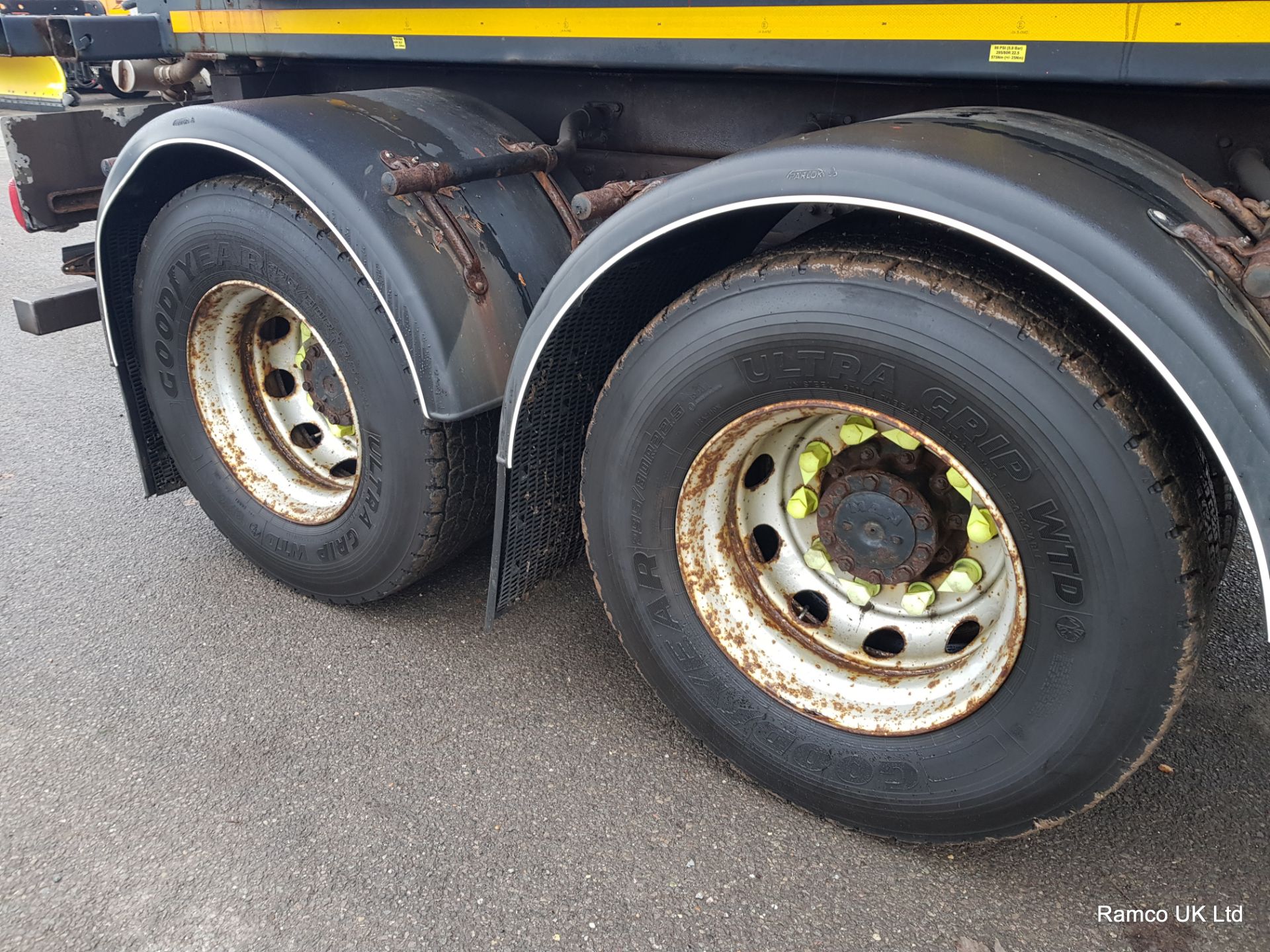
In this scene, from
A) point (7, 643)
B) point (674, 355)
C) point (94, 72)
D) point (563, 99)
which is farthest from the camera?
point (94, 72)

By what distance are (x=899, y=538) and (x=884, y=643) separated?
352 mm

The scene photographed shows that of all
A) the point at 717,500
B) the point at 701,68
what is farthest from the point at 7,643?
the point at 701,68

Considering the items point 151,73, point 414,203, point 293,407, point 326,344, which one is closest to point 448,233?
point 414,203

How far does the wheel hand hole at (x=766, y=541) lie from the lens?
93.3 inches

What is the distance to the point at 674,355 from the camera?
203cm

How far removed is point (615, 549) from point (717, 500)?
262 mm

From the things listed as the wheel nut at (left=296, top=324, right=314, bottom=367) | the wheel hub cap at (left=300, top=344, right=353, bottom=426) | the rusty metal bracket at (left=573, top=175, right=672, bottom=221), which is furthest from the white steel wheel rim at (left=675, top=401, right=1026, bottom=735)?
the wheel nut at (left=296, top=324, right=314, bottom=367)

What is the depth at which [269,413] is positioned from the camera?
124 inches

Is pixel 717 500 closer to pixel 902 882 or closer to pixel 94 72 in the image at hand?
pixel 902 882

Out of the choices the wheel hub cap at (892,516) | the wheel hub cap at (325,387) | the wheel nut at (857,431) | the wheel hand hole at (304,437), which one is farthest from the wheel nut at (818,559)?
the wheel hand hole at (304,437)

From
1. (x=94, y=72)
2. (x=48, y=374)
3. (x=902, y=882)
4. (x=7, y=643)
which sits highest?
(x=94, y=72)

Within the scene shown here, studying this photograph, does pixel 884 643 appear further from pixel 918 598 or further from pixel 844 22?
pixel 844 22

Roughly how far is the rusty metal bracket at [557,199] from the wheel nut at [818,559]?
0.98 metres

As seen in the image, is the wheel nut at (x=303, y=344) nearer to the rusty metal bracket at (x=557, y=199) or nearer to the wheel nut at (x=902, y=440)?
the rusty metal bracket at (x=557, y=199)
